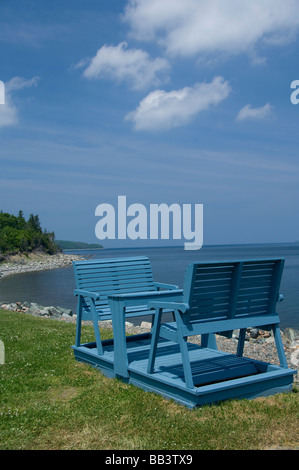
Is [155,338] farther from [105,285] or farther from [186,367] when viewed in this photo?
[105,285]

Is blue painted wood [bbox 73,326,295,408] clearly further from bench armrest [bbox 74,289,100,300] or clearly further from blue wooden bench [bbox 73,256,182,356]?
bench armrest [bbox 74,289,100,300]

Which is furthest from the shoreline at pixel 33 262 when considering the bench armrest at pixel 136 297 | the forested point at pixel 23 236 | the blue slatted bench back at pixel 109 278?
the bench armrest at pixel 136 297

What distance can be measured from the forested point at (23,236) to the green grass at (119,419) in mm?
95412

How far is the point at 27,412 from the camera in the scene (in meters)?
4.93

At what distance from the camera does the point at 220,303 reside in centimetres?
545

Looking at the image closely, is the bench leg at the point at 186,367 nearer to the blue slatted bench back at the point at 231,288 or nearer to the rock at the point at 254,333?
the blue slatted bench back at the point at 231,288

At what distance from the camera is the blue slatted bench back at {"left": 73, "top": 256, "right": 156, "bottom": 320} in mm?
7250

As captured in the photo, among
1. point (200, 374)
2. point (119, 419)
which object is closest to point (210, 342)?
point (200, 374)

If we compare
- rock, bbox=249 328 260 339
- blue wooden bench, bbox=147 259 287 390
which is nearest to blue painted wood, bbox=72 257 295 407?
blue wooden bench, bbox=147 259 287 390

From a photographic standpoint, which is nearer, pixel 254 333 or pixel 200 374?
pixel 200 374

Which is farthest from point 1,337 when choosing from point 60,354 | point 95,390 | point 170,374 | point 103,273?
point 170,374

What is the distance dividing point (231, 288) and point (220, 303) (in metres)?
0.22

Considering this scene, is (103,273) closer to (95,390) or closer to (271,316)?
(95,390)

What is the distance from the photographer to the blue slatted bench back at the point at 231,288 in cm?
513
